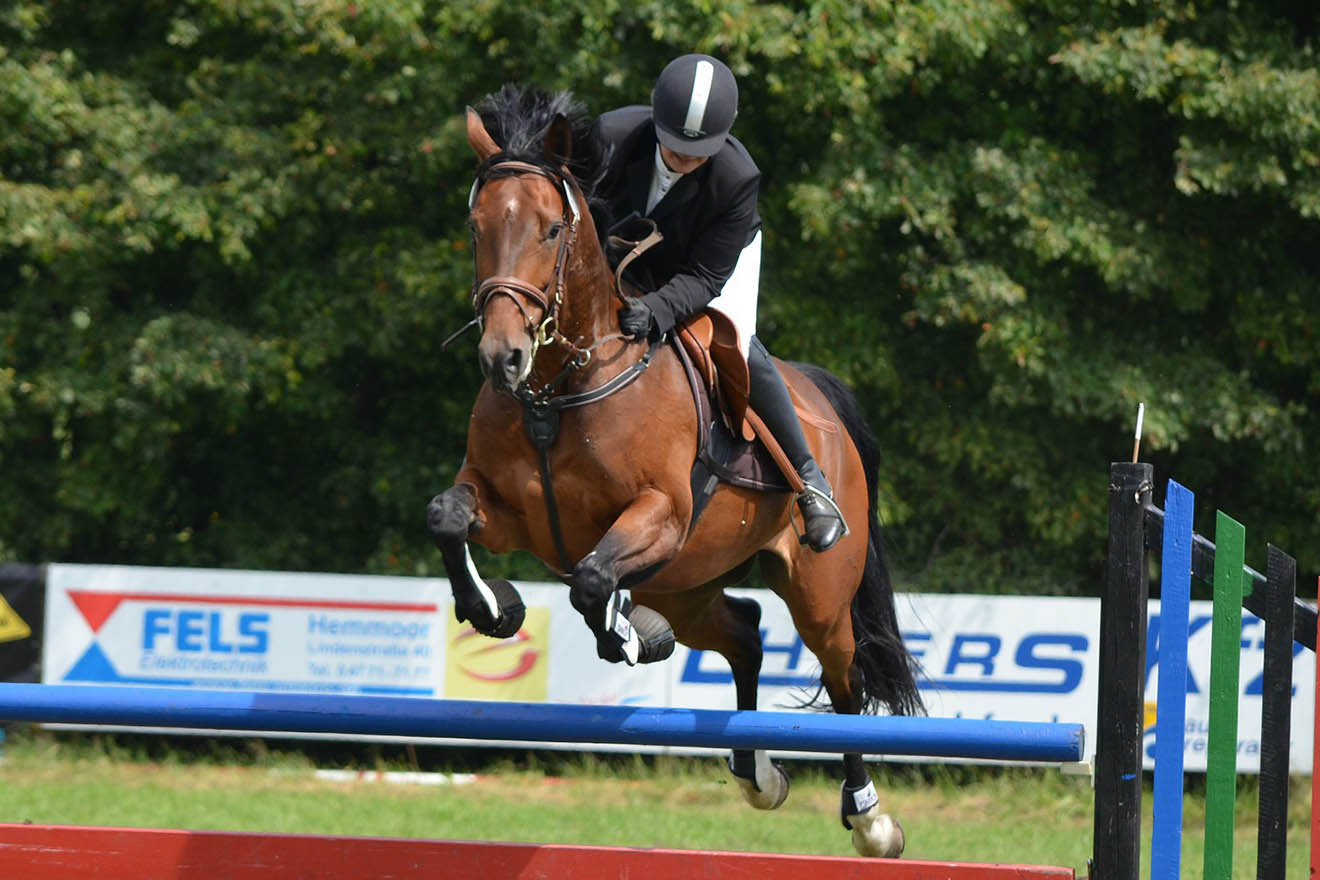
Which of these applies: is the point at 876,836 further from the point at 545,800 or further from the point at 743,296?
the point at 545,800

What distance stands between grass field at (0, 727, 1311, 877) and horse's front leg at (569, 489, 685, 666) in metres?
3.45

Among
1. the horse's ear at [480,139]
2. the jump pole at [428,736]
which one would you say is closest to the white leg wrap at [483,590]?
the jump pole at [428,736]

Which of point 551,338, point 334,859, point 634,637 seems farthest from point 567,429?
point 334,859

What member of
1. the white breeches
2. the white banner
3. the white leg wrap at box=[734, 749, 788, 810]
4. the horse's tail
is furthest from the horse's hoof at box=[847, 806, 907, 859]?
the white banner

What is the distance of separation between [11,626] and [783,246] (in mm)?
5571

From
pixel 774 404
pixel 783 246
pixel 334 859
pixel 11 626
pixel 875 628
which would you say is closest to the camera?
pixel 334 859

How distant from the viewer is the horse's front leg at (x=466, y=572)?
3723 millimetres

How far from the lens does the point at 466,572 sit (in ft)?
12.4

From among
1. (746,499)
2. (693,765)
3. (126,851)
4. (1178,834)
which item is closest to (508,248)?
(746,499)

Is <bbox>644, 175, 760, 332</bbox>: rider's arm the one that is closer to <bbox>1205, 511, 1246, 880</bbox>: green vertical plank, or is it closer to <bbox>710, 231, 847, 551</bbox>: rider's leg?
<bbox>710, 231, 847, 551</bbox>: rider's leg

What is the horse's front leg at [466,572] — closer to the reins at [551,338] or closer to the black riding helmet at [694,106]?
the reins at [551,338]

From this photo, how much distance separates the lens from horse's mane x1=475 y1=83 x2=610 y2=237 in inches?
149

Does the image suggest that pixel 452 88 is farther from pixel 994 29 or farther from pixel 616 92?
pixel 994 29

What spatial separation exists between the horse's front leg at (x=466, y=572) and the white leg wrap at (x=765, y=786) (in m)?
1.49
